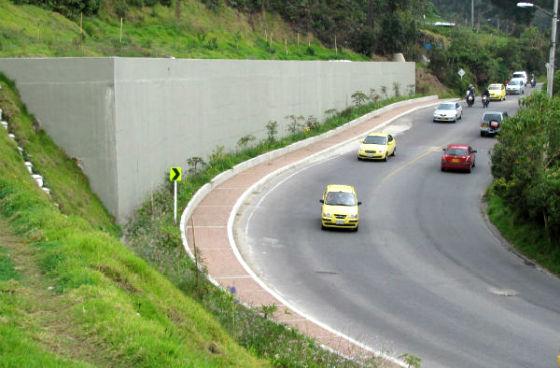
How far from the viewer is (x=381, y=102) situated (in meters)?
61.4

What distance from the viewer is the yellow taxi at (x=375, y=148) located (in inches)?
1661

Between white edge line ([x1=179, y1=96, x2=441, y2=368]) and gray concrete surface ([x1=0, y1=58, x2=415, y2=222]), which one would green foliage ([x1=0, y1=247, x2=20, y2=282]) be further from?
gray concrete surface ([x1=0, y1=58, x2=415, y2=222])

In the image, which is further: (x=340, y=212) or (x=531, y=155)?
(x=340, y=212)

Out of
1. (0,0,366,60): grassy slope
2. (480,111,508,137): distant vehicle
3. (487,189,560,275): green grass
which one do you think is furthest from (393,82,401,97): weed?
(487,189,560,275): green grass

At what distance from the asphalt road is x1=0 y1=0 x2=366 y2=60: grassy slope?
36.7ft

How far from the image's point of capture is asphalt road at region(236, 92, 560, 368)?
1917 centimetres

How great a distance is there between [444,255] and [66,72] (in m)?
13.6

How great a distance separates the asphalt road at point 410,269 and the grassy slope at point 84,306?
6.81 meters

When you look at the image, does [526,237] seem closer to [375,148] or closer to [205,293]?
[375,148]

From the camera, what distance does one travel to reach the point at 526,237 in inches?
1127

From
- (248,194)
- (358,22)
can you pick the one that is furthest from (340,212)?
(358,22)

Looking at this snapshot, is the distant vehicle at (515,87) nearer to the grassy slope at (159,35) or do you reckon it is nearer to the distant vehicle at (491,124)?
the grassy slope at (159,35)

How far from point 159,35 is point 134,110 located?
27.1m

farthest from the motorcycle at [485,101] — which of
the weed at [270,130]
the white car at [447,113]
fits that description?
the weed at [270,130]
